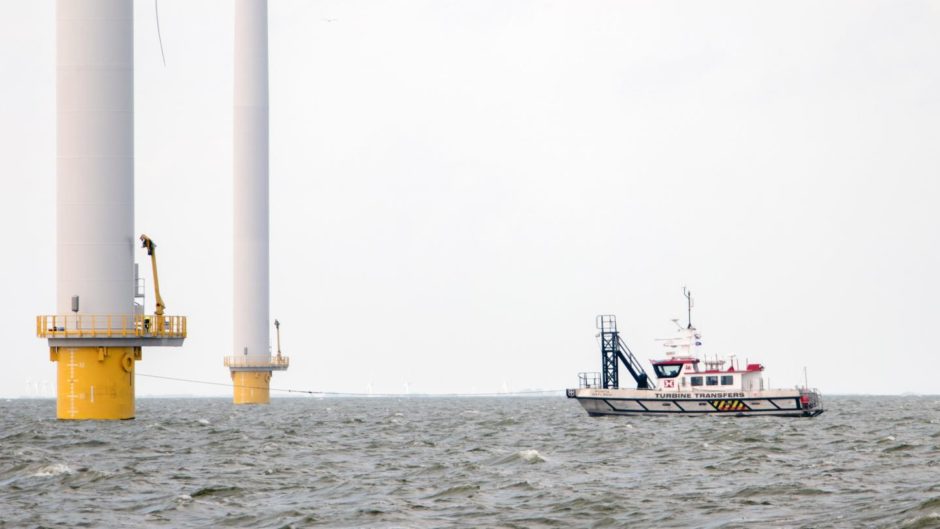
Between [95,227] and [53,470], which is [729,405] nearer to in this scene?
[95,227]

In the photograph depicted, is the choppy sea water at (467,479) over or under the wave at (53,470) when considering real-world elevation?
under

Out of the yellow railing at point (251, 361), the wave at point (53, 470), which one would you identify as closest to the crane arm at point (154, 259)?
the wave at point (53, 470)

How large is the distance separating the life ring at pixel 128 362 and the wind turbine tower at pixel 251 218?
57.3 m

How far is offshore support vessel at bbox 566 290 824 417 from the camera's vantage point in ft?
240

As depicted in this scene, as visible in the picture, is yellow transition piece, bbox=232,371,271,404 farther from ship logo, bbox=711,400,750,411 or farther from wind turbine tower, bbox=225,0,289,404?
ship logo, bbox=711,400,750,411

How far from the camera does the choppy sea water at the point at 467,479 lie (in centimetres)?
2859

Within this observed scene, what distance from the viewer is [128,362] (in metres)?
57.1

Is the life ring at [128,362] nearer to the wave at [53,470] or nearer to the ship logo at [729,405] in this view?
the wave at [53,470]

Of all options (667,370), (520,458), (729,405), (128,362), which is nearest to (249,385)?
(667,370)

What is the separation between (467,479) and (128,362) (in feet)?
84.2

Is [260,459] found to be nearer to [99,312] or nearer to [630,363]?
[99,312]

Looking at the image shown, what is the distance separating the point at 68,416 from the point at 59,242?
25.8 ft

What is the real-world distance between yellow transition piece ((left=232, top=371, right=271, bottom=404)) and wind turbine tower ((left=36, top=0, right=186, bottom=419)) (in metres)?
56.4

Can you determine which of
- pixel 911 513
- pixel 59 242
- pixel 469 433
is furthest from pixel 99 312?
pixel 911 513
